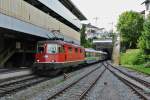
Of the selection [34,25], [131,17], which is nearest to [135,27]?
[131,17]

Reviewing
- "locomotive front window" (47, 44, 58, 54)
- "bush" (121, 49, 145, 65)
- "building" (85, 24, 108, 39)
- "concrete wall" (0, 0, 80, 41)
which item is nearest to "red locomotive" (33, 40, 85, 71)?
"locomotive front window" (47, 44, 58, 54)

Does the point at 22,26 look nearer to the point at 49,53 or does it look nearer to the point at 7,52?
Result: the point at 49,53

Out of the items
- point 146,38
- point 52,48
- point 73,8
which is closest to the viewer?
point 52,48

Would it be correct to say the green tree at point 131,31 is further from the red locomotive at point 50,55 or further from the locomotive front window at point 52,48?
the locomotive front window at point 52,48

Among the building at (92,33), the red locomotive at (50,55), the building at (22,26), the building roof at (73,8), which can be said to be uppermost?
the building at (92,33)

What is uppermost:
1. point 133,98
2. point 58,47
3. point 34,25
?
point 34,25

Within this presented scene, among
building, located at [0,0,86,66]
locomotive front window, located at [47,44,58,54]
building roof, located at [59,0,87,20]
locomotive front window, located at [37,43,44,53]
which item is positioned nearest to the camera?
building, located at [0,0,86,66]

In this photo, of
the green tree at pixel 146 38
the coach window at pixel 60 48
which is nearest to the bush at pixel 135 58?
the green tree at pixel 146 38

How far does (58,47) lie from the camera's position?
2866 cm

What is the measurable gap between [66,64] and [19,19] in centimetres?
555

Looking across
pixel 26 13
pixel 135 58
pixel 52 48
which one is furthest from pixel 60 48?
→ pixel 135 58

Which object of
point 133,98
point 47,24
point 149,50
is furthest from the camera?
point 149,50

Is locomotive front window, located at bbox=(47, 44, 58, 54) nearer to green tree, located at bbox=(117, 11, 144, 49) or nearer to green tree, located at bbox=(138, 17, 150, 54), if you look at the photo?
green tree, located at bbox=(138, 17, 150, 54)

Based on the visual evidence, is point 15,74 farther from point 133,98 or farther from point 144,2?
point 144,2
